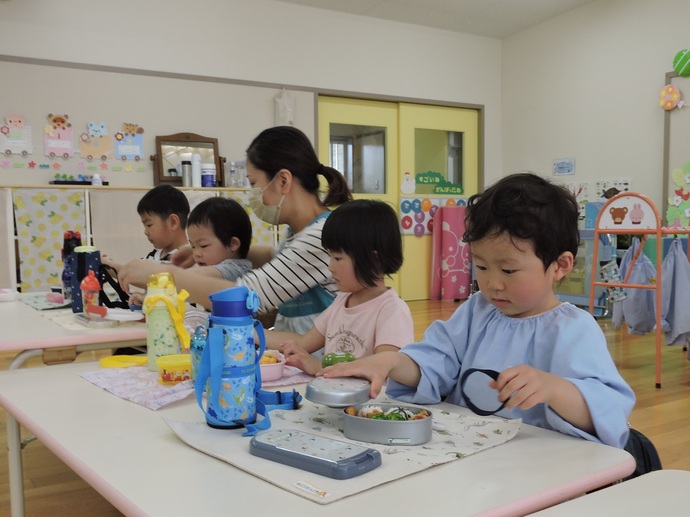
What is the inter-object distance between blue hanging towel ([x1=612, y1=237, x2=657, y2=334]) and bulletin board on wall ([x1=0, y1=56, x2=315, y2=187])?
311 cm

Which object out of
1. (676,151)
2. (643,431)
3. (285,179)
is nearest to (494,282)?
(285,179)

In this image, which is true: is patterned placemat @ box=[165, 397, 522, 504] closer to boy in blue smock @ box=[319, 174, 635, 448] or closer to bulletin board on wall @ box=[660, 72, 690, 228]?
boy in blue smock @ box=[319, 174, 635, 448]

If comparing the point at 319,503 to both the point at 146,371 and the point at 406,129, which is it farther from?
the point at 406,129

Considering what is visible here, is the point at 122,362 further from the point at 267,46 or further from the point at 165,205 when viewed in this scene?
the point at 267,46

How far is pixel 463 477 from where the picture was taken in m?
0.68

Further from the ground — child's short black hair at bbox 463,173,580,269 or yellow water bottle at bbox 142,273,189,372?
child's short black hair at bbox 463,173,580,269

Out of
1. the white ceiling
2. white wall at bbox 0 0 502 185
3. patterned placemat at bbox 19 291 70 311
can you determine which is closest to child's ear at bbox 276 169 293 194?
patterned placemat at bbox 19 291 70 311

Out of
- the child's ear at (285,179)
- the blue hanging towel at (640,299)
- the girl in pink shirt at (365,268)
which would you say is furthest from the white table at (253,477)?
the blue hanging towel at (640,299)

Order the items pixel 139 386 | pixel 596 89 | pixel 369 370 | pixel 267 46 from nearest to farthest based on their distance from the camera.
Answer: pixel 369 370
pixel 139 386
pixel 267 46
pixel 596 89

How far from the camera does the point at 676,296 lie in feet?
10.6

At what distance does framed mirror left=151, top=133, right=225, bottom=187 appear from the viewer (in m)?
4.94

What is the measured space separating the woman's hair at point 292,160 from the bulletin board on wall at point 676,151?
389cm

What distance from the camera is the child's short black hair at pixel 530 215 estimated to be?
0.96 meters

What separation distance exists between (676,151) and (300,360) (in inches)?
184
